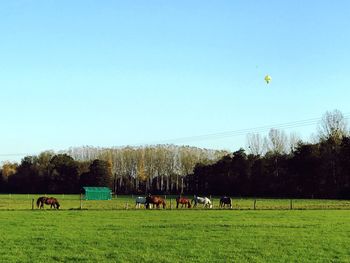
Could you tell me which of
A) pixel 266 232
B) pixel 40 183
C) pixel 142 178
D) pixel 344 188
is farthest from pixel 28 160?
pixel 266 232

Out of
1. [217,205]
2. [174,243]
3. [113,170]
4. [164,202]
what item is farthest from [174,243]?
[113,170]

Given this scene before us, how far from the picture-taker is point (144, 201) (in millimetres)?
57625

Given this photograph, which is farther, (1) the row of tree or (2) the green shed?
(1) the row of tree

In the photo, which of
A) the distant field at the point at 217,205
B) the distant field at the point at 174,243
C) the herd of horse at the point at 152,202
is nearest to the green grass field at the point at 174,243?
the distant field at the point at 174,243

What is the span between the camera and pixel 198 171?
12344cm

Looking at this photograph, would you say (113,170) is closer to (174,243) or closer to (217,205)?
(217,205)

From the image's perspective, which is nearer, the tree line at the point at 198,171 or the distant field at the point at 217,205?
the distant field at the point at 217,205

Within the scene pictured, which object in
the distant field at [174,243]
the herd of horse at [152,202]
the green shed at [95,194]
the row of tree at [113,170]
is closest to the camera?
the distant field at [174,243]

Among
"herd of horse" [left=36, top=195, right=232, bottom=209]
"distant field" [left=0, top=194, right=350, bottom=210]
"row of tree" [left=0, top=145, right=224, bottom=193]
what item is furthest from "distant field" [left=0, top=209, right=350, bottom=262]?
"row of tree" [left=0, top=145, right=224, bottom=193]

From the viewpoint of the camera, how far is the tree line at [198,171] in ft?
307

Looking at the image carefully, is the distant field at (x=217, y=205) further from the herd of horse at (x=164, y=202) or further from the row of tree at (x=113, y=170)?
the row of tree at (x=113, y=170)

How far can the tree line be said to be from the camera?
3679 inches

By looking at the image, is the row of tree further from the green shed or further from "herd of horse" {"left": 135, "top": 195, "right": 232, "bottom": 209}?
"herd of horse" {"left": 135, "top": 195, "right": 232, "bottom": 209}

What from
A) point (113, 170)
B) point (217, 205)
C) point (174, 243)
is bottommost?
point (217, 205)
